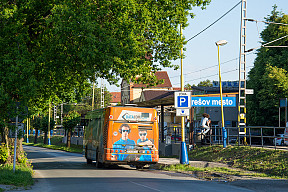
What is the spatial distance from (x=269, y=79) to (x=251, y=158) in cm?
2996

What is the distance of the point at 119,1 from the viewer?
685 inches

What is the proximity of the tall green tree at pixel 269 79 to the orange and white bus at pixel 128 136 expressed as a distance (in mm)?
31512

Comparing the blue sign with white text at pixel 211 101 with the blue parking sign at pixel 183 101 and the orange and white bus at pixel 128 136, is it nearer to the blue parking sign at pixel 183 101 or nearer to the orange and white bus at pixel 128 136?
the blue parking sign at pixel 183 101

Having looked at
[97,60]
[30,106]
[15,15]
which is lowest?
[30,106]

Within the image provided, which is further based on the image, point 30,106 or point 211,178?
point 30,106

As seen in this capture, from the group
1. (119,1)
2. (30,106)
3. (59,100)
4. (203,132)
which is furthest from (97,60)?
(203,132)

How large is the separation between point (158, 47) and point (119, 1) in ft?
15.8

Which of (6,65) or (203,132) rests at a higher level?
(6,65)

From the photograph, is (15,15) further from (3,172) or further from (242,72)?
(242,72)

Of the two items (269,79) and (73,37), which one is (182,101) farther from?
(269,79)

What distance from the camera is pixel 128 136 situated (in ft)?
69.1

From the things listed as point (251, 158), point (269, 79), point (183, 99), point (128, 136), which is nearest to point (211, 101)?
point (251, 158)

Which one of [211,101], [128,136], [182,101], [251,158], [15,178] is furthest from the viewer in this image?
[211,101]

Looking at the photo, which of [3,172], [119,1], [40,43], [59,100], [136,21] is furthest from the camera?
[59,100]
